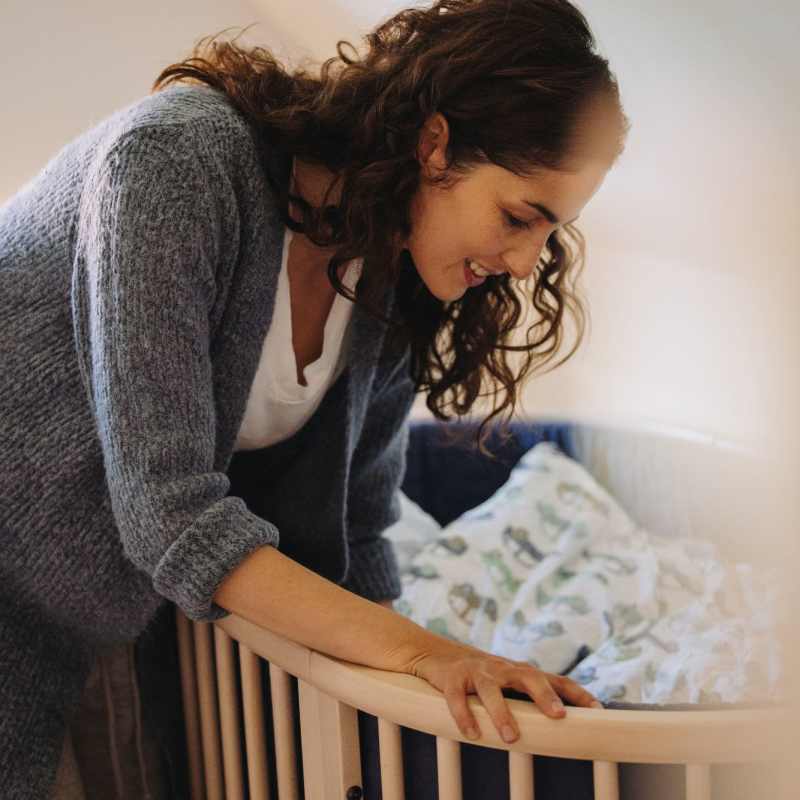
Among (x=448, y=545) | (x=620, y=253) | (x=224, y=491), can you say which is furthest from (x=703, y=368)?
(x=224, y=491)

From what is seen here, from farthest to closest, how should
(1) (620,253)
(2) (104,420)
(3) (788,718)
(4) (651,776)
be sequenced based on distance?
1. (1) (620,253)
2. (2) (104,420)
3. (4) (651,776)
4. (3) (788,718)

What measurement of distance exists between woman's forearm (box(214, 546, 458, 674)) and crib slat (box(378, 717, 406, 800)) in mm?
51

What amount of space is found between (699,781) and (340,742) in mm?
306

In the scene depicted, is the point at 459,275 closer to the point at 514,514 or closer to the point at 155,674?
the point at 155,674

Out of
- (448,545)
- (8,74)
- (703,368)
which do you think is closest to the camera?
(8,74)

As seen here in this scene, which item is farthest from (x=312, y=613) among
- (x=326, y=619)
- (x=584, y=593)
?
(x=584, y=593)

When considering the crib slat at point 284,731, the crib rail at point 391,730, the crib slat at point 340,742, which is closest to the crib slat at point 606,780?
the crib rail at point 391,730

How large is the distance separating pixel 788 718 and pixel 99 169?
68 cm

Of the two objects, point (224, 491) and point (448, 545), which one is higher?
point (224, 491)

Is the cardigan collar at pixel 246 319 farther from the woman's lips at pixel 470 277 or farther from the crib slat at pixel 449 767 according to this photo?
the crib slat at pixel 449 767

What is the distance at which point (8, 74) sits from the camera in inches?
65.9

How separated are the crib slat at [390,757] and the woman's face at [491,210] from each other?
0.42m

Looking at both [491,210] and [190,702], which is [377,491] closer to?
[190,702]

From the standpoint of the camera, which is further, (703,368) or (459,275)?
(703,368)
